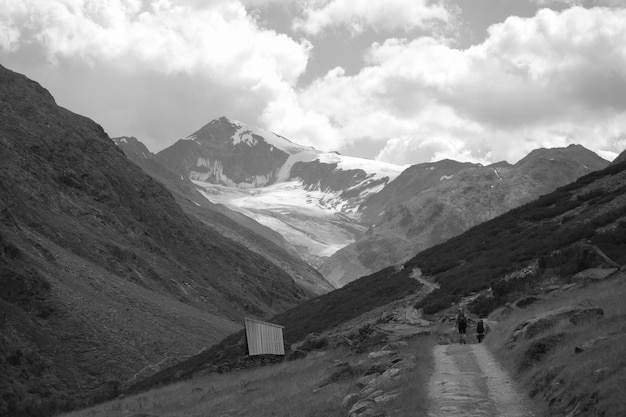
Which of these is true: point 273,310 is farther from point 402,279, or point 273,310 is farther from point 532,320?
point 532,320

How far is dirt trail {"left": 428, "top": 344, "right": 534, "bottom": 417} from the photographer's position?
14320 millimetres

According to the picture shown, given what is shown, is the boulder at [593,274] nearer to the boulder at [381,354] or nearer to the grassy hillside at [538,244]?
the grassy hillside at [538,244]

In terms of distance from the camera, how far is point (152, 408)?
1159 inches

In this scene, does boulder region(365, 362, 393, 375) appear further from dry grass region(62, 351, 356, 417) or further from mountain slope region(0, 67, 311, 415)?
mountain slope region(0, 67, 311, 415)

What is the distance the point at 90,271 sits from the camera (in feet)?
250

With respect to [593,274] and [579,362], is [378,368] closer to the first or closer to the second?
[579,362]

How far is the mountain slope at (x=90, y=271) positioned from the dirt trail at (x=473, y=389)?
109 feet

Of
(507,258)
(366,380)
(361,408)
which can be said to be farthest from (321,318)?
(361,408)

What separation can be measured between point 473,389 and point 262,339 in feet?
85.5

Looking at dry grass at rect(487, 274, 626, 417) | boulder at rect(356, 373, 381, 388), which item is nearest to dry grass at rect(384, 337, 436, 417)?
boulder at rect(356, 373, 381, 388)

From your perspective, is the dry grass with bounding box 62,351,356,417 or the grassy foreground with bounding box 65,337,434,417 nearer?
the grassy foreground with bounding box 65,337,434,417

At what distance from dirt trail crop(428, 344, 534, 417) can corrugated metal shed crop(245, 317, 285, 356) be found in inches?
782

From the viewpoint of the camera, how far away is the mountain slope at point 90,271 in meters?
55.0

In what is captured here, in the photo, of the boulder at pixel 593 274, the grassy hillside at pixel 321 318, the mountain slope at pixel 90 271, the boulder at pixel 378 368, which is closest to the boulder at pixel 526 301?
the boulder at pixel 593 274
